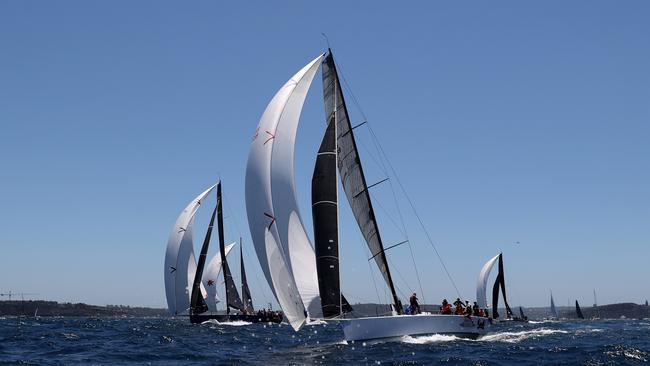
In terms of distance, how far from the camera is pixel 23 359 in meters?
24.0

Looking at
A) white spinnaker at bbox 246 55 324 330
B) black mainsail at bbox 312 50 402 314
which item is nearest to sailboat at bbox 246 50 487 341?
white spinnaker at bbox 246 55 324 330

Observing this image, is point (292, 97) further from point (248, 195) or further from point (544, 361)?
point (544, 361)

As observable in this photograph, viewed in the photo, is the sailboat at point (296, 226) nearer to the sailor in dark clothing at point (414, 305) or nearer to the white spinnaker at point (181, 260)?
the sailor in dark clothing at point (414, 305)

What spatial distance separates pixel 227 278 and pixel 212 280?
11.3 ft

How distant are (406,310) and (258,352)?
7035mm

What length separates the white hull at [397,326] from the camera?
27.5 m

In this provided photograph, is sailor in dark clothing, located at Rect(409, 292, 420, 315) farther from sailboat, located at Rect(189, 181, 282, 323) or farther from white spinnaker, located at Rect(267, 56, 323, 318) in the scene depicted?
sailboat, located at Rect(189, 181, 282, 323)

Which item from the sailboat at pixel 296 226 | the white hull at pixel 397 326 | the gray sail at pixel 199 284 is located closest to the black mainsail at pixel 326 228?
the sailboat at pixel 296 226

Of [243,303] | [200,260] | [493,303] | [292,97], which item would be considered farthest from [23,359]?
[493,303]

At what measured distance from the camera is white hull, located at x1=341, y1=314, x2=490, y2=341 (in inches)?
1081

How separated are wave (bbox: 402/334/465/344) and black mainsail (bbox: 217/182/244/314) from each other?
37.0m

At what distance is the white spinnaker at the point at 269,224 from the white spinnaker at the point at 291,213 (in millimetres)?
74

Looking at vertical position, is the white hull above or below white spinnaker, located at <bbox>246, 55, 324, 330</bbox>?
below

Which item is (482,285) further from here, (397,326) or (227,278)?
(397,326)
